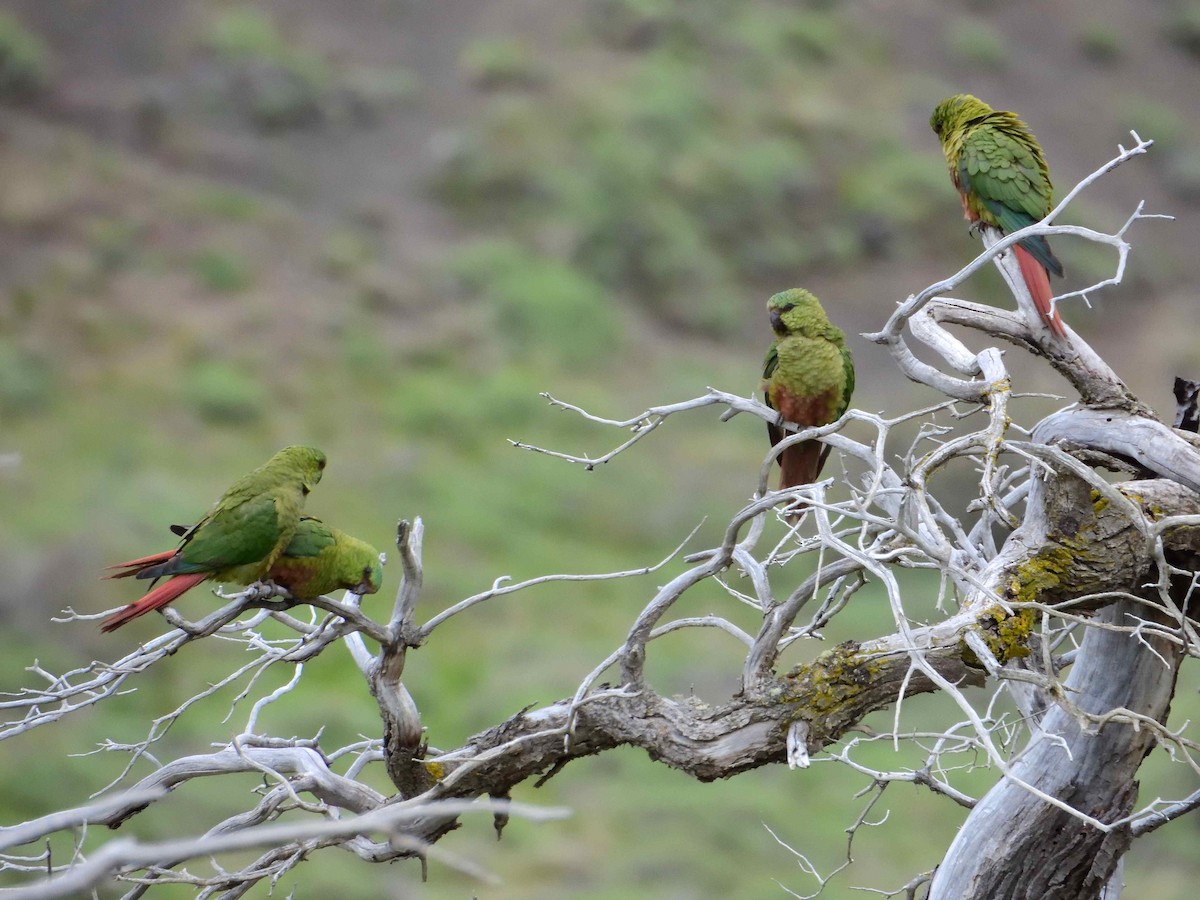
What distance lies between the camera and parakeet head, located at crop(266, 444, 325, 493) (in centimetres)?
364

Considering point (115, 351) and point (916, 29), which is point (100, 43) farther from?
point (916, 29)

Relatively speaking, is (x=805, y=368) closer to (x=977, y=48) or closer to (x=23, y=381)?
(x=23, y=381)

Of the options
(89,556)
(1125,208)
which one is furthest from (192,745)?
(1125,208)

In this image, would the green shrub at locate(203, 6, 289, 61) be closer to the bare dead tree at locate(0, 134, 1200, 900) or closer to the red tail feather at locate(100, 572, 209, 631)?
the bare dead tree at locate(0, 134, 1200, 900)

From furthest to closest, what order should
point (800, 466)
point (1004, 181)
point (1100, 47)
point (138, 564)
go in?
point (1100, 47)
point (800, 466)
point (1004, 181)
point (138, 564)

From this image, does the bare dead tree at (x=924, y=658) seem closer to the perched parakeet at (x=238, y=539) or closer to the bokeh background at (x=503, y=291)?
the perched parakeet at (x=238, y=539)

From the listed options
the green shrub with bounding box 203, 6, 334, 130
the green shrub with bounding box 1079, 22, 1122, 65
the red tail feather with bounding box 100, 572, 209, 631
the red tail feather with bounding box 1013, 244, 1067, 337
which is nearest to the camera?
the red tail feather with bounding box 100, 572, 209, 631

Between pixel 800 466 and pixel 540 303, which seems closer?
pixel 800 466

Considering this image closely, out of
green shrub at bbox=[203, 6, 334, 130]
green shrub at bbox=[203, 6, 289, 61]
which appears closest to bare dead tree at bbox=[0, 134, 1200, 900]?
green shrub at bbox=[203, 6, 334, 130]

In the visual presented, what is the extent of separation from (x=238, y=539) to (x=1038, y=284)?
2.34 m

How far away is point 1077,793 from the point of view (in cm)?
341

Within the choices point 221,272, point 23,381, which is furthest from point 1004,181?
point 221,272

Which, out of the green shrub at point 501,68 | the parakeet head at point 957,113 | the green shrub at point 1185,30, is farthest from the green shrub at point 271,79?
the green shrub at point 1185,30

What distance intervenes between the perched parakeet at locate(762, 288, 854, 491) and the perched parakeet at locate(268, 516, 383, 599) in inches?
59.1
